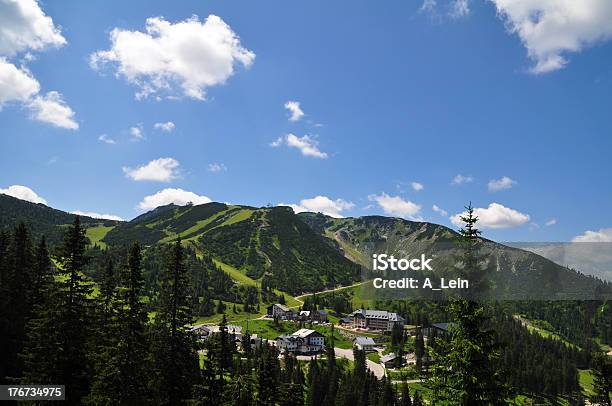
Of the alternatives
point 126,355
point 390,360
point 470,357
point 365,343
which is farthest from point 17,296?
point 365,343

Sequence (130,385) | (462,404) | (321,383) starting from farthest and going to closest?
(321,383) < (130,385) < (462,404)

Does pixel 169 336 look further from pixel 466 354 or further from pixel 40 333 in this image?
pixel 466 354

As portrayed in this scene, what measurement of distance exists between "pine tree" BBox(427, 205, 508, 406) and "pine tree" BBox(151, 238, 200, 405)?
22027 mm

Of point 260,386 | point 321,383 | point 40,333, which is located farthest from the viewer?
point 321,383

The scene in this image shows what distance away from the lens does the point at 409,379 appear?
148m

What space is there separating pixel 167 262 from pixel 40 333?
10.7 meters

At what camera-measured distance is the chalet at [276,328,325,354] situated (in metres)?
173

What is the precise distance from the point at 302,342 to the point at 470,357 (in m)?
163

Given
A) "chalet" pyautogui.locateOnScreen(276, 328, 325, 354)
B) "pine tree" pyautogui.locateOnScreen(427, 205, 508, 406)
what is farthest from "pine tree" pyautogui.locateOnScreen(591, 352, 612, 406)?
"chalet" pyautogui.locateOnScreen(276, 328, 325, 354)

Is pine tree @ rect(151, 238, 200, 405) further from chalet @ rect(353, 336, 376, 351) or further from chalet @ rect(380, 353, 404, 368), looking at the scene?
chalet @ rect(353, 336, 376, 351)

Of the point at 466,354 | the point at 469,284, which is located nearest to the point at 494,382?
the point at 466,354

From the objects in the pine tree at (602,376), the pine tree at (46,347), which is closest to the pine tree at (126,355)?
the pine tree at (46,347)

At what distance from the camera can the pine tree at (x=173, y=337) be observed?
35094mm

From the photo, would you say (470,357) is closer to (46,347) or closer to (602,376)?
(46,347)
